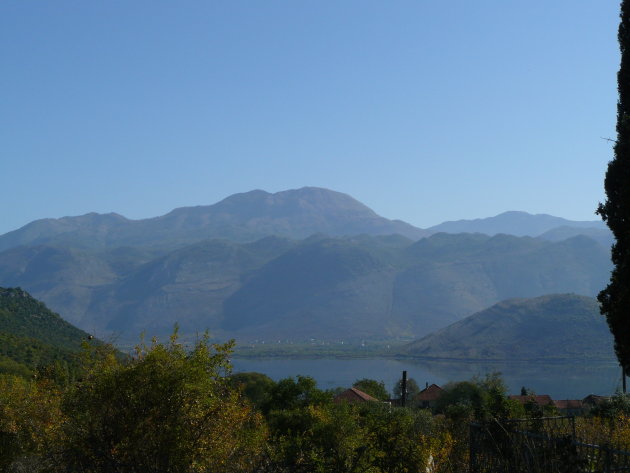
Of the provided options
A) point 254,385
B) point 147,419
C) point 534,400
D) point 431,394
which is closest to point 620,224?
point 147,419

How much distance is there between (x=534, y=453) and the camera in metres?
11.4

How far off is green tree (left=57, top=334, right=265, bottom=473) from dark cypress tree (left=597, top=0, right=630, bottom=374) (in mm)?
8938

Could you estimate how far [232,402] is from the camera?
1662 centimetres

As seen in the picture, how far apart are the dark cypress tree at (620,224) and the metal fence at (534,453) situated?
3444 mm

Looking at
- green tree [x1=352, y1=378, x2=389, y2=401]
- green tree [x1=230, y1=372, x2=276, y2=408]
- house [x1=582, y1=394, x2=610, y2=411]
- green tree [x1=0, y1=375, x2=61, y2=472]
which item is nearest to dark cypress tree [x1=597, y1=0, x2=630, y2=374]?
green tree [x1=0, y1=375, x2=61, y2=472]

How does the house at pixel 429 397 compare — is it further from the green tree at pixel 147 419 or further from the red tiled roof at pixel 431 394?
the green tree at pixel 147 419

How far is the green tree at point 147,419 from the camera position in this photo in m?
15.0

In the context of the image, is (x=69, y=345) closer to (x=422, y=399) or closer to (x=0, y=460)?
(x=422, y=399)

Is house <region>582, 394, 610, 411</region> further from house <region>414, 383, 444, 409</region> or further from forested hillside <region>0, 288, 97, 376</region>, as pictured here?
forested hillside <region>0, 288, 97, 376</region>

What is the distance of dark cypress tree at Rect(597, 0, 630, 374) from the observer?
1648 centimetres

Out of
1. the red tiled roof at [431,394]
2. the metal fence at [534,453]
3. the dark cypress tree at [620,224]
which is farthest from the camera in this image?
the red tiled roof at [431,394]

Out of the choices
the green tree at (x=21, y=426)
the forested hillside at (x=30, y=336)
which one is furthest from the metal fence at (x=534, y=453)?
the forested hillside at (x=30, y=336)


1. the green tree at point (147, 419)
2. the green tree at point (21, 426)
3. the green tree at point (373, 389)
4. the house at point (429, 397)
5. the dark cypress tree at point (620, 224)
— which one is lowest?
the house at point (429, 397)

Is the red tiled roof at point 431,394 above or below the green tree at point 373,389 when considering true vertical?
below
